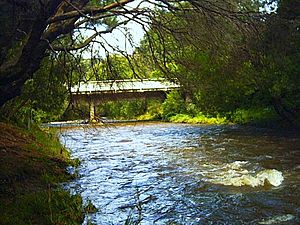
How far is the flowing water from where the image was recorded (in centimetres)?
816

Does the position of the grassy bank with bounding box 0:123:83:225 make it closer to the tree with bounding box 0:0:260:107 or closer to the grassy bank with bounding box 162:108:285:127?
the tree with bounding box 0:0:260:107

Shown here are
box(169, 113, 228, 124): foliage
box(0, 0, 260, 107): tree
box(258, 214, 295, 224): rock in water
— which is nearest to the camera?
box(0, 0, 260, 107): tree

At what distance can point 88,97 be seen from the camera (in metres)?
7.78

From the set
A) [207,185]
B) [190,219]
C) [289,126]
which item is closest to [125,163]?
[207,185]

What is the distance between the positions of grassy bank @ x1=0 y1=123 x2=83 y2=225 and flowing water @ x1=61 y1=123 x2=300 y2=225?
1.63 ft

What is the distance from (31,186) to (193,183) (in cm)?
413

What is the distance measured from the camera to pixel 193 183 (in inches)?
444

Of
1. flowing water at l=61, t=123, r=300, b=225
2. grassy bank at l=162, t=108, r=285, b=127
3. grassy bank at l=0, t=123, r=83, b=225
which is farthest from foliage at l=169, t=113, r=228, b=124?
grassy bank at l=0, t=123, r=83, b=225

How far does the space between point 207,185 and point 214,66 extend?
4.50 metres

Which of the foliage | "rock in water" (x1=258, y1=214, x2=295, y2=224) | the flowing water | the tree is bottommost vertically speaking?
"rock in water" (x1=258, y1=214, x2=295, y2=224)

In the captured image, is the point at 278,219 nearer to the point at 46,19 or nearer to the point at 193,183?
the point at 193,183

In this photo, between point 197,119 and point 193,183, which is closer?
point 193,183

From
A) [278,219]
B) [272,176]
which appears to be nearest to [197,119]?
[272,176]

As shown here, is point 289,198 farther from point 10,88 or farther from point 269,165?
point 10,88
